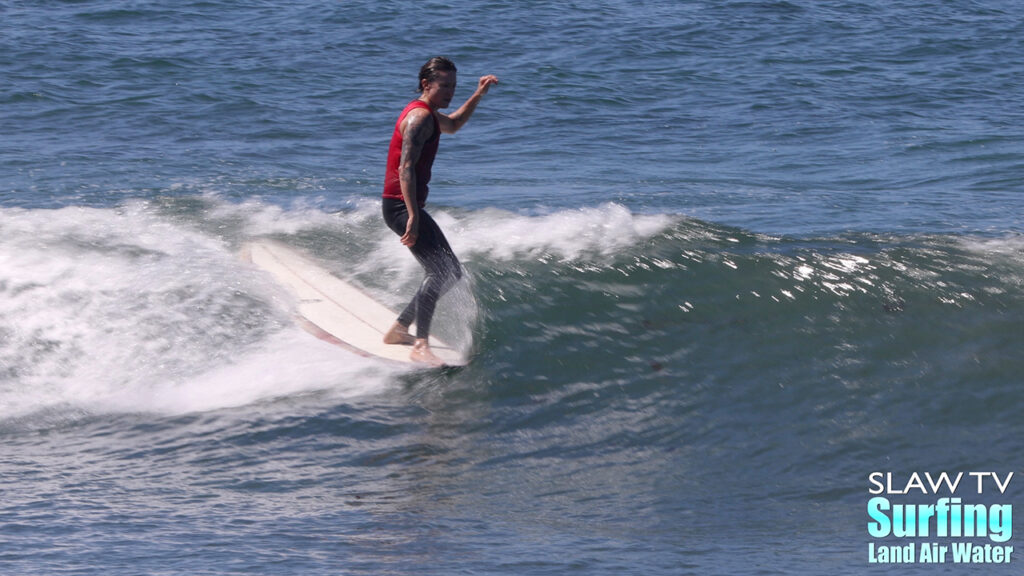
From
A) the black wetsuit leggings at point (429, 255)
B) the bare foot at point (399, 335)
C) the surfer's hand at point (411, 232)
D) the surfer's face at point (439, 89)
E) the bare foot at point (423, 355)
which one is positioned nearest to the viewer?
the surfer's face at point (439, 89)

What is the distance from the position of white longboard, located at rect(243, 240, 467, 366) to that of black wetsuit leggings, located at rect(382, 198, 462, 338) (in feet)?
1.33

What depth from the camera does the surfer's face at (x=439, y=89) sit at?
18.7 feet

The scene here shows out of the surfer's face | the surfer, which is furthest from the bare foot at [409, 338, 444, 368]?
the surfer's face

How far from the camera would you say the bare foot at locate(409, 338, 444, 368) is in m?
6.34

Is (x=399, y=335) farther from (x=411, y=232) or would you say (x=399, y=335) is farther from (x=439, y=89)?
(x=439, y=89)

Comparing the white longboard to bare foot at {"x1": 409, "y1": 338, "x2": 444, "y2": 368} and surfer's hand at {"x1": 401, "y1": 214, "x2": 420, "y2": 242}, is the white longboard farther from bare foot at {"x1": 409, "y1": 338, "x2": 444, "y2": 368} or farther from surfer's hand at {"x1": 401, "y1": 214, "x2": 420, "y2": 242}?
surfer's hand at {"x1": 401, "y1": 214, "x2": 420, "y2": 242}

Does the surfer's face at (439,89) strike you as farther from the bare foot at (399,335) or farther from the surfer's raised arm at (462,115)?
the bare foot at (399,335)

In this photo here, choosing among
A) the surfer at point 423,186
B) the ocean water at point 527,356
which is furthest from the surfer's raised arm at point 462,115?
the ocean water at point 527,356

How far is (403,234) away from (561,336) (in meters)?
1.23

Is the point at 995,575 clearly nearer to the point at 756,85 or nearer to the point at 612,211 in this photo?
the point at 612,211

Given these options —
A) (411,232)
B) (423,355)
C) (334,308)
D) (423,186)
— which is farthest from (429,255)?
(334,308)

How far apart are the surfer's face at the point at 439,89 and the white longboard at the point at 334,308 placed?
1.44 m

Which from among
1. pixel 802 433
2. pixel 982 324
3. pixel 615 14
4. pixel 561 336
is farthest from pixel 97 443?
pixel 615 14

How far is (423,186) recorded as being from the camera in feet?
19.5
